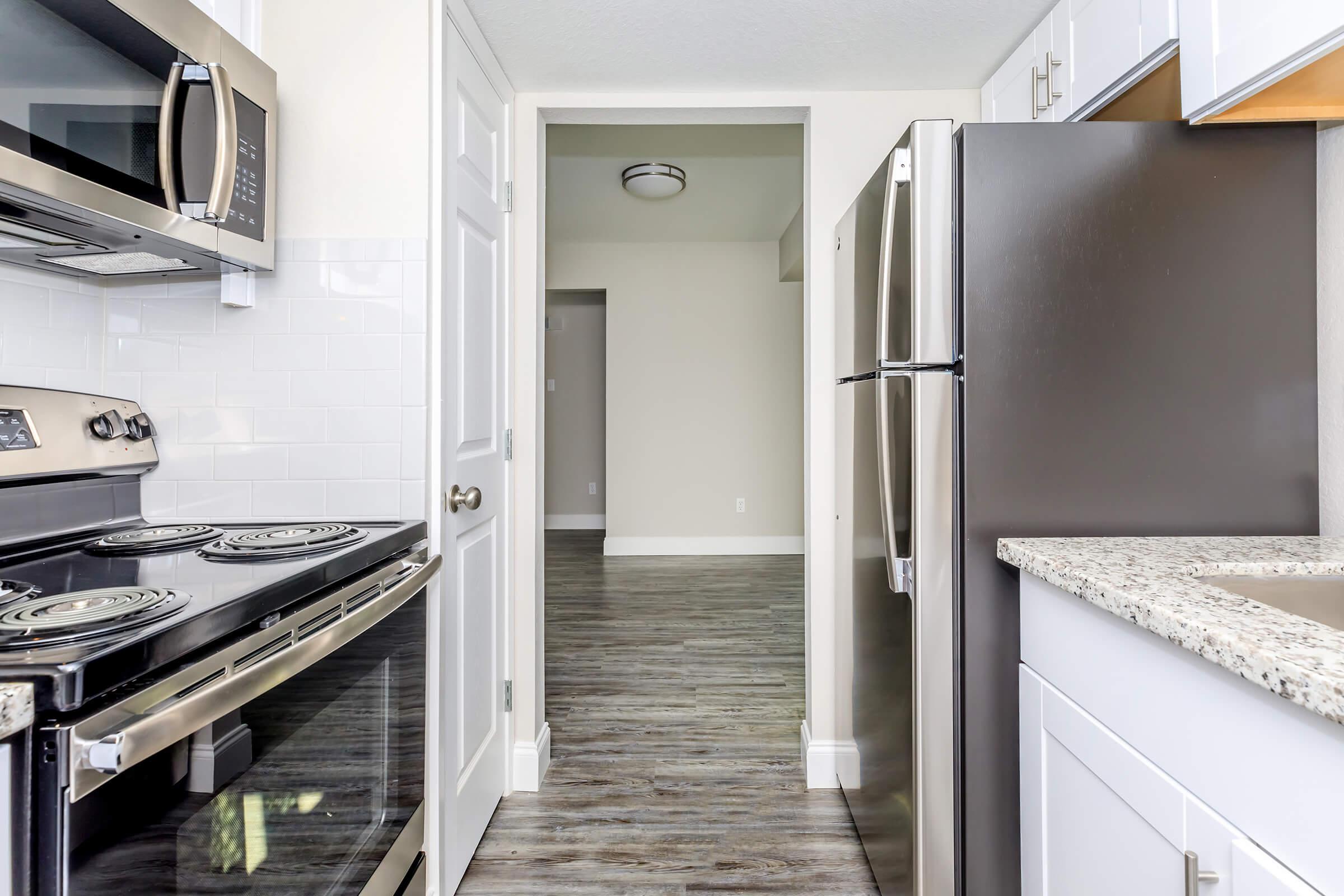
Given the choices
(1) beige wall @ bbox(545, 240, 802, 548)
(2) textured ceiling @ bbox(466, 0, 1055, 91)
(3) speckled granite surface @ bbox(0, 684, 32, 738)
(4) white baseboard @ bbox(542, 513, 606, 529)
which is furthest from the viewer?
(4) white baseboard @ bbox(542, 513, 606, 529)

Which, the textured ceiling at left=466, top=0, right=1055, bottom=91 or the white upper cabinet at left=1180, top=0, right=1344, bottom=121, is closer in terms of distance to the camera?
the white upper cabinet at left=1180, top=0, right=1344, bottom=121

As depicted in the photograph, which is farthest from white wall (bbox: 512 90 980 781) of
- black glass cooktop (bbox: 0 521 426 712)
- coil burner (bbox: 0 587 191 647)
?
coil burner (bbox: 0 587 191 647)

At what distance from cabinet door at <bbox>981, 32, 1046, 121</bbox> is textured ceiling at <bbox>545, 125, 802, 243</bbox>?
49.2 inches

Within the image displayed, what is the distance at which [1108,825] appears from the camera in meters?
0.93

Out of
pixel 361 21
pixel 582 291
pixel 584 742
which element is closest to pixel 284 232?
pixel 361 21

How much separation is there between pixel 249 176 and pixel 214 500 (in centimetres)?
69

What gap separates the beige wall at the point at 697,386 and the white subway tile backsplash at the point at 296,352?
422cm

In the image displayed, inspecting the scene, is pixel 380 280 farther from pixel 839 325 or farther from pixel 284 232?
pixel 839 325

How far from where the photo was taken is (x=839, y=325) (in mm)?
1982

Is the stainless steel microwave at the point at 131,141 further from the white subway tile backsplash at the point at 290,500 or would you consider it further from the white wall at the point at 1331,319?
the white wall at the point at 1331,319

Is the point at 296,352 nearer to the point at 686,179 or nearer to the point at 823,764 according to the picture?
the point at 823,764

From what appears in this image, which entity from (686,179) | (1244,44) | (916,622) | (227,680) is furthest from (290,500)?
(686,179)

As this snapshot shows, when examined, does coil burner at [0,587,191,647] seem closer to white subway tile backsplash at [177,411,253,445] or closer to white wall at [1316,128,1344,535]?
white subway tile backsplash at [177,411,253,445]

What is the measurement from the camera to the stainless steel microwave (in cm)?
89
